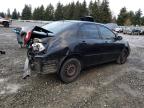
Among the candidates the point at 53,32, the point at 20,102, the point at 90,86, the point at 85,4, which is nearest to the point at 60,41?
the point at 53,32

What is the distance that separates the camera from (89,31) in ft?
19.4

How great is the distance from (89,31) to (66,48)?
1189 millimetres

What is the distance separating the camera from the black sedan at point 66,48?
15.9 ft

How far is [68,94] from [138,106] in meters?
1.56

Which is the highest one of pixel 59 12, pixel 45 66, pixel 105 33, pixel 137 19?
pixel 59 12

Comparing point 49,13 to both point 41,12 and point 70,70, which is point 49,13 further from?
point 70,70

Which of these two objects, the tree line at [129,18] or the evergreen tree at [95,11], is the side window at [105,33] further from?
the tree line at [129,18]

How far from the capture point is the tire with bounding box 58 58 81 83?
5156 millimetres

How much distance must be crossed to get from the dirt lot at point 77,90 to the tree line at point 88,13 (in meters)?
55.7

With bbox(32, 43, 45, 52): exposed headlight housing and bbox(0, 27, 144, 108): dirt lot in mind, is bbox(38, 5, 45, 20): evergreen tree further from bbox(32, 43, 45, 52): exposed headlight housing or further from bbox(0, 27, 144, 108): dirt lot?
bbox(32, 43, 45, 52): exposed headlight housing

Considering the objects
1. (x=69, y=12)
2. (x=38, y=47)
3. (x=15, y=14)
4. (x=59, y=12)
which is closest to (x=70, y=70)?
(x=38, y=47)

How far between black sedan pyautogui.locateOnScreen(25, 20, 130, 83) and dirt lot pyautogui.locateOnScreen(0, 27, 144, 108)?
41cm

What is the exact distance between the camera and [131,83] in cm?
557

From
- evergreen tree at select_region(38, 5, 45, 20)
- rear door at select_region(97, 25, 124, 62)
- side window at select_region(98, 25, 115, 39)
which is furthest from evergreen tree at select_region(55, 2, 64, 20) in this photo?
side window at select_region(98, 25, 115, 39)
